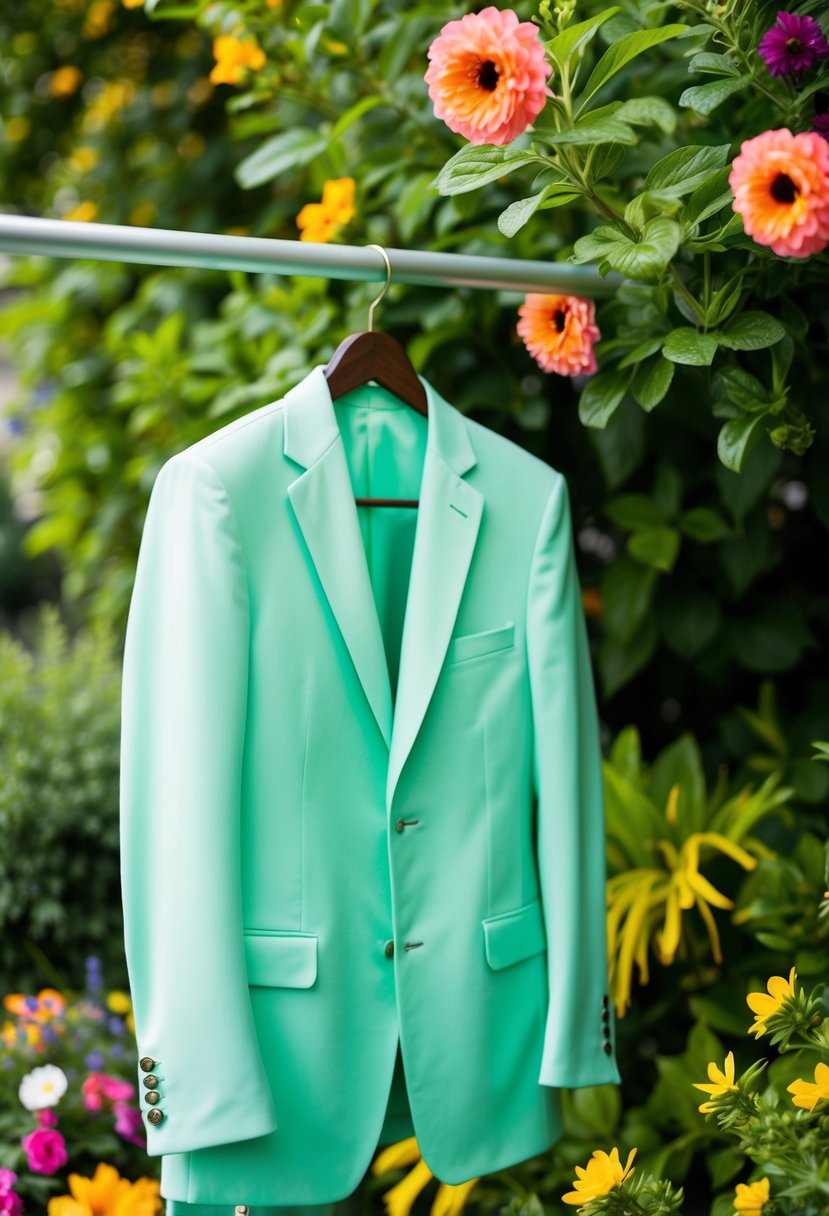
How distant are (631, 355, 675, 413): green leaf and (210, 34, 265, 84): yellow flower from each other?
0.89 meters

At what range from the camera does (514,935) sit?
138cm

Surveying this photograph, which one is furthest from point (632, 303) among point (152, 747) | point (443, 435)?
point (152, 747)

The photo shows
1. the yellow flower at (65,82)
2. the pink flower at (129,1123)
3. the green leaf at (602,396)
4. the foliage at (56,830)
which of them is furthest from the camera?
the yellow flower at (65,82)

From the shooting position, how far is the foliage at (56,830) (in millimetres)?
2105

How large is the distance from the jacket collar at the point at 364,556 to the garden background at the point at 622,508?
0.25 m

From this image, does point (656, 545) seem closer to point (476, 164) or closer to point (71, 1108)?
point (476, 164)

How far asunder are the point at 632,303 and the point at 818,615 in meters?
0.94

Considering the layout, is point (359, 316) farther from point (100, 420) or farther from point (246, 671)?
point (100, 420)

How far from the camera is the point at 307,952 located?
49.3 inches

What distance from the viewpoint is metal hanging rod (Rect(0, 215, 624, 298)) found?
1234 mm

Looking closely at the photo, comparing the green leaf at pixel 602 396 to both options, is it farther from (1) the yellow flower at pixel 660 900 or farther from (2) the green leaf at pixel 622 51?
(1) the yellow flower at pixel 660 900

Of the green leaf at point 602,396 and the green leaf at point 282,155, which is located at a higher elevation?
the green leaf at point 282,155

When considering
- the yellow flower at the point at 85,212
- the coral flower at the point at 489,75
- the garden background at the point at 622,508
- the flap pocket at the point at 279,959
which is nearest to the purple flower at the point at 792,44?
the garden background at the point at 622,508

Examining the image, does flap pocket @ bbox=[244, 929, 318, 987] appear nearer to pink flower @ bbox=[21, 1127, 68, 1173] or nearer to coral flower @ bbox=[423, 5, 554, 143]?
pink flower @ bbox=[21, 1127, 68, 1173]
